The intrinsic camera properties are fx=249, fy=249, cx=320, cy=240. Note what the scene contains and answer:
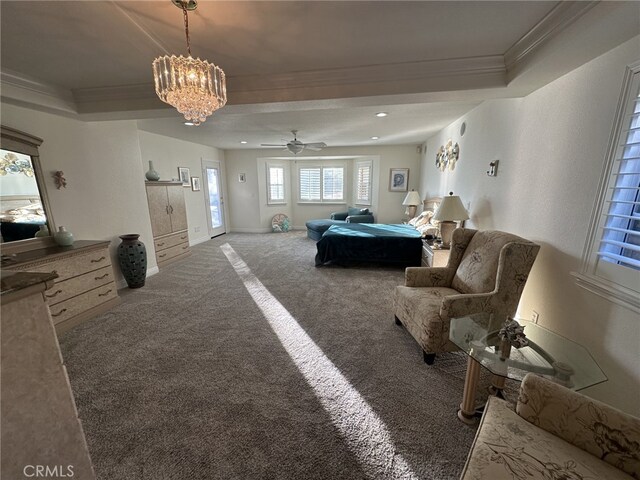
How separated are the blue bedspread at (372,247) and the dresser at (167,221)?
2732mm

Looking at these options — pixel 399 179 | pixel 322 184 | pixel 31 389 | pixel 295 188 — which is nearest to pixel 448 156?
pixel 399 179

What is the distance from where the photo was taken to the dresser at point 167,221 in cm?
427

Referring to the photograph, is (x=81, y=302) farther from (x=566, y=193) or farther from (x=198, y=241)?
(x=566, y=193)

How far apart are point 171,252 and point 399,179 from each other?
553cm

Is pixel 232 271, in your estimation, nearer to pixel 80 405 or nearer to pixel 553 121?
pixel 80 405

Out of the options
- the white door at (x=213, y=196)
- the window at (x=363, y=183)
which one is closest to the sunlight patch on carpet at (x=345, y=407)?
the white door at (x=213, y=196)

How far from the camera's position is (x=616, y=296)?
4.54 feet

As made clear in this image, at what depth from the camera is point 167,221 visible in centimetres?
454

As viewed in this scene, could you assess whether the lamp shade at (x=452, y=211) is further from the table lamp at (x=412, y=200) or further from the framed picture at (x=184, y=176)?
the framed picture at (x=184, y=176)

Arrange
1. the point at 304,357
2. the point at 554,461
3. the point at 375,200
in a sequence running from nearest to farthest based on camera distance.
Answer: the point at 554,461, the point at 304,357, the point at 375,200

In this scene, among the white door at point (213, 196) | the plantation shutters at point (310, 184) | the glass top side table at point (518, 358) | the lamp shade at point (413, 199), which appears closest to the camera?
the glass top side table at point (518, 358)

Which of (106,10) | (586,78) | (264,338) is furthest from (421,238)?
(106,10)

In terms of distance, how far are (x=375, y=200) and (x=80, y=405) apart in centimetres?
639

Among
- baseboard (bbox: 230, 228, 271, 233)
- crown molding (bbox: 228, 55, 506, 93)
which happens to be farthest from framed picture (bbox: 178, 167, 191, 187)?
crown molding (bbox: 228, 55, 506, 93)
